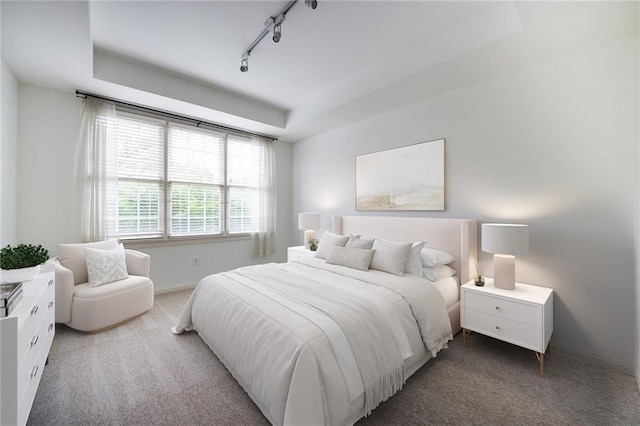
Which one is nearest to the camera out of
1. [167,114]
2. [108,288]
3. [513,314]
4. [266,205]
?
[513,314]

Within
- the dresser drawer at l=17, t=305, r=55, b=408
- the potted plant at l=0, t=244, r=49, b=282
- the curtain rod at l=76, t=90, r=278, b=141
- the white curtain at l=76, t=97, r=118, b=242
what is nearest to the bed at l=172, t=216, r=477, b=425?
the dresser drawer at l=17, t=305, r=55, b=408

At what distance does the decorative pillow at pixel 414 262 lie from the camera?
2595mm

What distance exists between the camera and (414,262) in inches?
104

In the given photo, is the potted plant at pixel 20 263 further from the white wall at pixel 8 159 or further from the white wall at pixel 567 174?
the white wall at pixel 567 174

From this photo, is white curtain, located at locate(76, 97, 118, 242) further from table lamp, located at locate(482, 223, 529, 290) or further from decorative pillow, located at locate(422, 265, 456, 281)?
table lamp, located at locate(482, 223, 529, 290)

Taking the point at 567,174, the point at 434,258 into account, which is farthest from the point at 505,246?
the point at 567,174

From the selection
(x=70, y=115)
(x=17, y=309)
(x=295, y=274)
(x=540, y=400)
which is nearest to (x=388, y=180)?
(x=295, y=274)

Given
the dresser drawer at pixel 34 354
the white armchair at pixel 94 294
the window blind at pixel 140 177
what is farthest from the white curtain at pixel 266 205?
the dresser drawer at pixel 34 354

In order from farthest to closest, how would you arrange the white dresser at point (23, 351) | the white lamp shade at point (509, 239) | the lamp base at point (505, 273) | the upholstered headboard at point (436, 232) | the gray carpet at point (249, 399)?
the upholstered headboard at point (436, 232), the lamp base at point (505, 273), the white lamp shade at point (509, 239), the gray carpet at point (249, 399), the white dresser at point (23, 351)

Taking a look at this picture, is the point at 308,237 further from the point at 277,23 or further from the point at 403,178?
A: the point at 277,23

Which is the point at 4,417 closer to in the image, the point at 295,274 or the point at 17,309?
the point at 17,309

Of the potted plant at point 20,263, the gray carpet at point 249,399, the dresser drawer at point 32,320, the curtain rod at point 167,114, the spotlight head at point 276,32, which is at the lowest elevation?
the gray carpet at point 249,399

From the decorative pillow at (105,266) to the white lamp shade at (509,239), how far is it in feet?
12.8

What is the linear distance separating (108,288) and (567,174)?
15.3 ft
